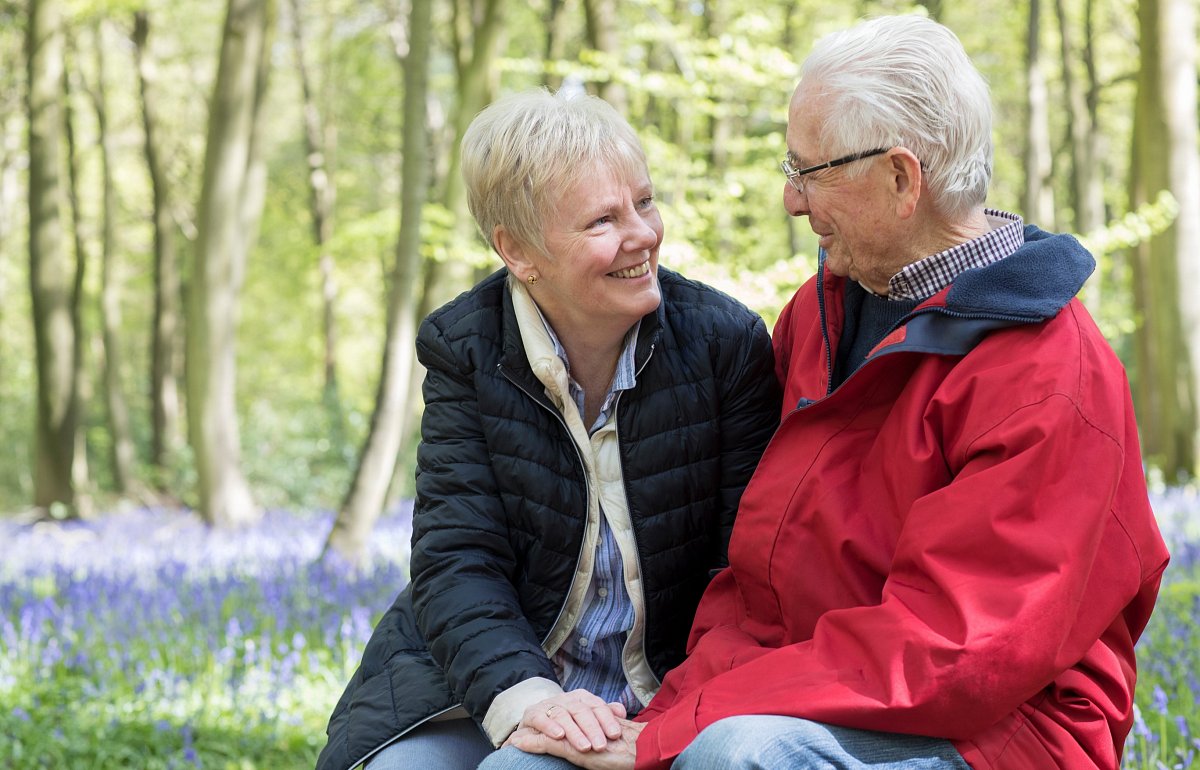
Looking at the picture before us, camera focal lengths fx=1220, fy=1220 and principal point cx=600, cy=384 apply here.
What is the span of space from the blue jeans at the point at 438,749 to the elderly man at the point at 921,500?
310 mm

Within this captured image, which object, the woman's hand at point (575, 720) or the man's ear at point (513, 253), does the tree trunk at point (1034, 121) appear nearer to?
the man's ear at point (513, 253)

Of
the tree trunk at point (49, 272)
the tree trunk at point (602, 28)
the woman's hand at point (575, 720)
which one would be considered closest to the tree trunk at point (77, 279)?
the tree trunk at point (49, 272)

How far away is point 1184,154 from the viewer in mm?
9031

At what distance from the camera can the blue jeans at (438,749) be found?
8.16 feet

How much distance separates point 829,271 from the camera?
101 inches

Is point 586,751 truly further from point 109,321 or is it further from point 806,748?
point 109,321

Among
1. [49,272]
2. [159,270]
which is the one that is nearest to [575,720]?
[49,272]

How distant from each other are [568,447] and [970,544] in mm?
984

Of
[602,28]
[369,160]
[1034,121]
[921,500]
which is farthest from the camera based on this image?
[369,160]

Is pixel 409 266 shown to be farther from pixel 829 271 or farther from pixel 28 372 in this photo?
pixel 28 372

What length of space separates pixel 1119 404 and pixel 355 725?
164 cm

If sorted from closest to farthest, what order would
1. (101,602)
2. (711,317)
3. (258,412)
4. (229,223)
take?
(711,317) < (101,602) < (229,223) < (258,412)

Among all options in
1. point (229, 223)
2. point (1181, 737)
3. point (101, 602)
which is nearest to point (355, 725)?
point (1181, 737)

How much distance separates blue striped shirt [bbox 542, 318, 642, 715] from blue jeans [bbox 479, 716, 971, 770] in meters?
0.71
